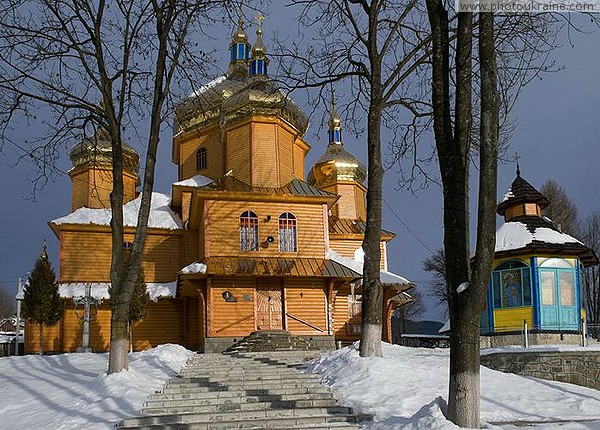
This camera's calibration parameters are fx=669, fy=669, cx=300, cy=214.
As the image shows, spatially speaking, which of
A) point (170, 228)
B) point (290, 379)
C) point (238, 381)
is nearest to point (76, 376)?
point (238, 381)

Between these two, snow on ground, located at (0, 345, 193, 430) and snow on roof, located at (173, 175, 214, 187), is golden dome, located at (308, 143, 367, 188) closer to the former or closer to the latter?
snow on roof, located at (173, 175, 214, 187)

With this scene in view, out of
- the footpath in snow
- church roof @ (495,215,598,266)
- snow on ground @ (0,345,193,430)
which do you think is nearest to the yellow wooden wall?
church roof @ (495,215,598,266)

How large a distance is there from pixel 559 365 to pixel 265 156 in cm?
1302

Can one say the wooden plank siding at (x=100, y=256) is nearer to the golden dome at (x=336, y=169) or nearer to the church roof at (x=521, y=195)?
the golden dome at (x=336, y=169)

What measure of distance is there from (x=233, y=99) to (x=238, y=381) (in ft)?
52.7

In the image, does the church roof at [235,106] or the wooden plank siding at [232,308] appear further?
the church roof at [235,106]

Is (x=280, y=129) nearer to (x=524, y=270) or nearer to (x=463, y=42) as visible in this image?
(x=524, y=270)

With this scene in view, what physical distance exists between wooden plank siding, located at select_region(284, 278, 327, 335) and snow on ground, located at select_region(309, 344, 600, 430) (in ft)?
31.8

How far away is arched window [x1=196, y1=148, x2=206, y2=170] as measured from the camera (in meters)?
27.1

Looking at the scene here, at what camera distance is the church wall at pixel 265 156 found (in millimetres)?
23922

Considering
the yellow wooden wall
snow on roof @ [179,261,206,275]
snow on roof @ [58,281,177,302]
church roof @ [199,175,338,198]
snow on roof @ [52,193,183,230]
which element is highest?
church roof @ [199,175,338,198]

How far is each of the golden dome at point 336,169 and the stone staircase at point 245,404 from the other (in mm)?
20036

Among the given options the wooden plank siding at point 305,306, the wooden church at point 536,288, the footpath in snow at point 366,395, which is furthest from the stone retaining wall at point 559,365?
the wooden plank siding at point 305,306

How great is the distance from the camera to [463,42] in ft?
23.7
